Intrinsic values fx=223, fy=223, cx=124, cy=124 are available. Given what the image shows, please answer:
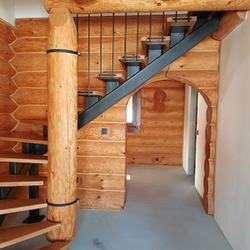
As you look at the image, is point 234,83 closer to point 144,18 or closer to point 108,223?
point 144,18

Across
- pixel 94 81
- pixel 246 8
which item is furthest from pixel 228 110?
pixel 94 81

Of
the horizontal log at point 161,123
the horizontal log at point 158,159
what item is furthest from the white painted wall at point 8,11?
the horizontal log at point 158,159

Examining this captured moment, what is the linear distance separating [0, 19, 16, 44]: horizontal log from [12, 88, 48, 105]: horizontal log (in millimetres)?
669

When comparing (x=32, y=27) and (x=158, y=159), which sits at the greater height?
(x=32, y=27)

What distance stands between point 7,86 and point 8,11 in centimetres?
97

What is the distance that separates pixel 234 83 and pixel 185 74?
0.71 m

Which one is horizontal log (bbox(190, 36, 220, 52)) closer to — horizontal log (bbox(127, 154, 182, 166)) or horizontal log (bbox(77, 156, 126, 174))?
horizontal log (bbox(77, 156, 126, 174))

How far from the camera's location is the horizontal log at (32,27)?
305 cm

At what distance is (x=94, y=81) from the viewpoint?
3049mm

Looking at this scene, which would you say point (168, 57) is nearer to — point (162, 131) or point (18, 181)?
point (18, 181)

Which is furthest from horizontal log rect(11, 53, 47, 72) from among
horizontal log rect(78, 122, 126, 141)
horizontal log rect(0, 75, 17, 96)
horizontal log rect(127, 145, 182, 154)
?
horizontal log rect(127, 145, 182, 154)

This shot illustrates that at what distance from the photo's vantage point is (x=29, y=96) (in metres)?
3.13

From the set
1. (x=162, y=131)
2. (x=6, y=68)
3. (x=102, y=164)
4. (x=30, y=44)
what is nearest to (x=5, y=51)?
(x=6, y=68)

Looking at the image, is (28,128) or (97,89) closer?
(97,89)
